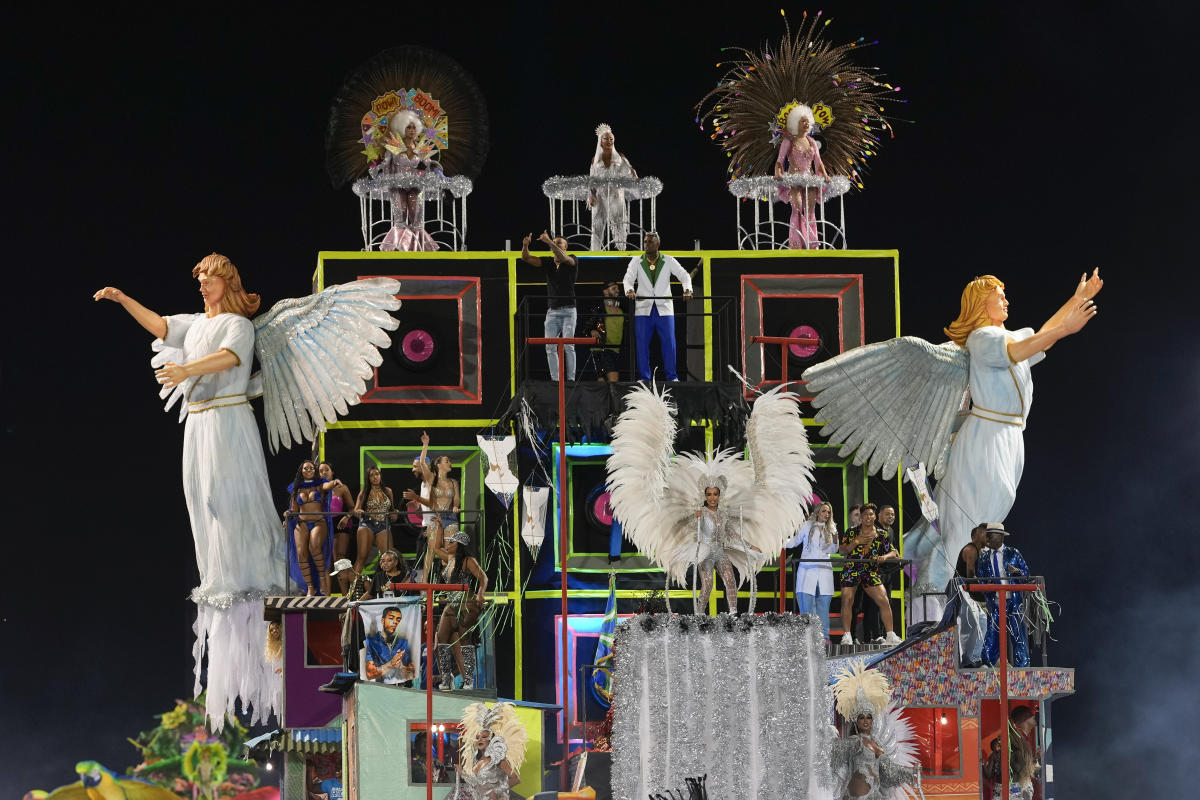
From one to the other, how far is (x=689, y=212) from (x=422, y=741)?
7.77 metres

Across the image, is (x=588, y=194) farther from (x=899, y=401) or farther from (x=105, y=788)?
(x=105, y=788)

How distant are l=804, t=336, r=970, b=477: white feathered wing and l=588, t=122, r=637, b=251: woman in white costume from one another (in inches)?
99.8

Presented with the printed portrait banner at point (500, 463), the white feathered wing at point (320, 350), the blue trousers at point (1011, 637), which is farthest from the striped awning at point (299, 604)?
the blue trousers at point (1011, 637)

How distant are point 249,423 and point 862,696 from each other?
19.7 feet

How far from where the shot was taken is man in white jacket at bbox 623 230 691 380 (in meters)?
17.9

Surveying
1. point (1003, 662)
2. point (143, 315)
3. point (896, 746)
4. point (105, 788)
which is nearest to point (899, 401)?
point (1003, 662)

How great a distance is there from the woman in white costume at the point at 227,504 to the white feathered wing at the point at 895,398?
183 inches

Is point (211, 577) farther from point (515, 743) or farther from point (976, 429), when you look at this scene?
point (976, 429)

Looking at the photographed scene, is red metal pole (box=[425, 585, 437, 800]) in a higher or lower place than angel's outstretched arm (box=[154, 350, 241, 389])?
lower

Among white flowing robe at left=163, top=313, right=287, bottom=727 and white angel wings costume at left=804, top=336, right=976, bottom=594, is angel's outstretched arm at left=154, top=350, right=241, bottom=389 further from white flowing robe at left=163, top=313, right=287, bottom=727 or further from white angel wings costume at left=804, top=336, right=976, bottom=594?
white angel wings costume at left=804, top=336, right=976, bottom=594

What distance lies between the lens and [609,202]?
19.4 meters

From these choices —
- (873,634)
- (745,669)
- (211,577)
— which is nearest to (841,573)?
(873,634)

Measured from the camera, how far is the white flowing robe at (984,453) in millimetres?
17547

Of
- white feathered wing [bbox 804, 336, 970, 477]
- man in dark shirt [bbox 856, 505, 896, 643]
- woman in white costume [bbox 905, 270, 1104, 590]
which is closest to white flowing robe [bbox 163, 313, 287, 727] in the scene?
A: white feathered wing [bbox 804, 336, 970, 477]
